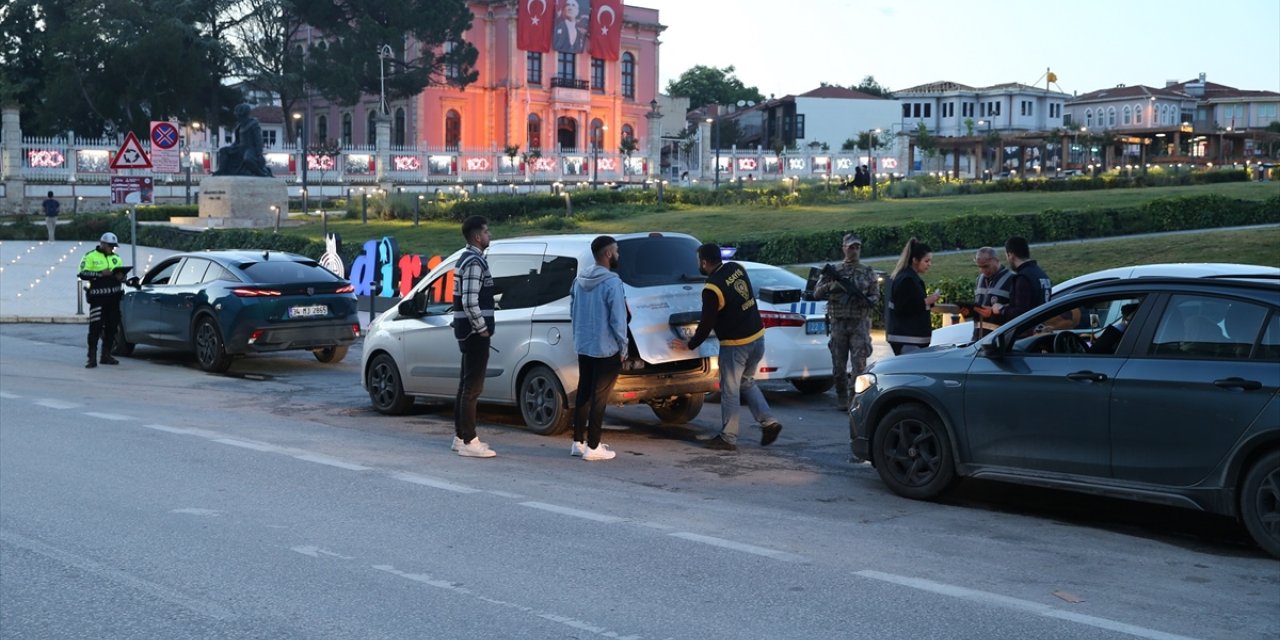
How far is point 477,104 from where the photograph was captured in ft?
282

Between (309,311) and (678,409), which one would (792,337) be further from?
(309,311)

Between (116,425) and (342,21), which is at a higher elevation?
(342,21)

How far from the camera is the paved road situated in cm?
635

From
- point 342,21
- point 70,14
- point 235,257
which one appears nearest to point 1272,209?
point 235,257

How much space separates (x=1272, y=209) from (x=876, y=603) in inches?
1015

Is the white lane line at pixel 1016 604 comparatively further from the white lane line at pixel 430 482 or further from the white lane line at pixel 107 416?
the white lane line at pixel 107 416

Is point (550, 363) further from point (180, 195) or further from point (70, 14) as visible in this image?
point (70, 14)

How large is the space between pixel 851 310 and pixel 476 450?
3907mm

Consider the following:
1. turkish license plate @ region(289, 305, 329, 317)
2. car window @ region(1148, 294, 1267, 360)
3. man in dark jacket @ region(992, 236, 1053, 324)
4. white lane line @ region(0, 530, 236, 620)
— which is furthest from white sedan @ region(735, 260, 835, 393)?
white lane line @ region(0, 530, 236, 620)

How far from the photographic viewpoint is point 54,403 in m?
14.1

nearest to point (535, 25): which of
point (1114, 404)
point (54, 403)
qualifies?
point (54, 403)

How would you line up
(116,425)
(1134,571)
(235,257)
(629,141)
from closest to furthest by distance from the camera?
1. (1134,571)
2. (116,425)
3. (235,257)
4. (629,141)

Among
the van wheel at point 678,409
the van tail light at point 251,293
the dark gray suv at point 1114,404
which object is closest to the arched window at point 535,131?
the van tail light at point 251,293

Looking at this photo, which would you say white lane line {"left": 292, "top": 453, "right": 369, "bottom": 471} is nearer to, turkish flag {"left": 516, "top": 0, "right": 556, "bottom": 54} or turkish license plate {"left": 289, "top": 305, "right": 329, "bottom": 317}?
turkish license plate {"left": 289, "top": 305, "right": 329, "bottom": 317}
